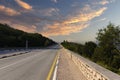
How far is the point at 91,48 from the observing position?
12588 cm

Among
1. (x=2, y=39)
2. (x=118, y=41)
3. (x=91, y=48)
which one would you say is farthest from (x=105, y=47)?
(x=2, y=39)

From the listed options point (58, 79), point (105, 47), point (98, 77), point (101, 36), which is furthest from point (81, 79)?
point (101, 36)

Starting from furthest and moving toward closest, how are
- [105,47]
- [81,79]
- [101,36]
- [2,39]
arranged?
1. [2,39]
2. [101,36]
3. [105,47]
4. [81,79]

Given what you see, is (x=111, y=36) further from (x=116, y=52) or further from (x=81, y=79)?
(x=81, y=79)

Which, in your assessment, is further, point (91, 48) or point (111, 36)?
point (91, 48)

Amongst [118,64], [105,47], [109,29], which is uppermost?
[109,29]

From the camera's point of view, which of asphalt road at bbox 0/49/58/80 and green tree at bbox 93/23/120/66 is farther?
green tree at bbox 93/23/120/66

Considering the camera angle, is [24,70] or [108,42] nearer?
[24,70]

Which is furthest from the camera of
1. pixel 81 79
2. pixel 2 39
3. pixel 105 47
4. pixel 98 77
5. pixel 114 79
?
pixel 2 39

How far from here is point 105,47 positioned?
68875 mm

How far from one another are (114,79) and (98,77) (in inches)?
68.4

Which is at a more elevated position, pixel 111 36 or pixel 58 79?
pixel 111 36

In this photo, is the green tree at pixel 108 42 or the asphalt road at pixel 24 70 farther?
the green tree at pixel 108 42

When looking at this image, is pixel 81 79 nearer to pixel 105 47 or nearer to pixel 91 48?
pixel 105 47
